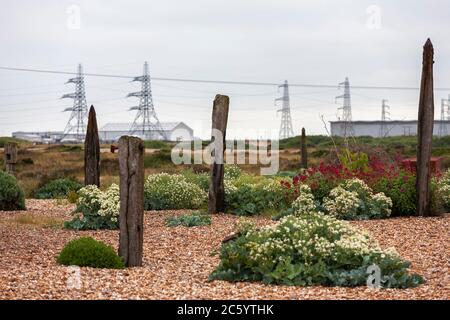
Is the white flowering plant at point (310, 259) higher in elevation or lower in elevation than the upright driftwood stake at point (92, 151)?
lower

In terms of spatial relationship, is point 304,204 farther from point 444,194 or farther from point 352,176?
point 444,194

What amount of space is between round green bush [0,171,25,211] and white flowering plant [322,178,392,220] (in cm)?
790

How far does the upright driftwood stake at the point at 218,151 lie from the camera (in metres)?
19.8

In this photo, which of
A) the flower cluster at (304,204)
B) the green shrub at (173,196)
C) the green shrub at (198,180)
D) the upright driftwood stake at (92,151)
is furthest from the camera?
the green shrub at (198,180)

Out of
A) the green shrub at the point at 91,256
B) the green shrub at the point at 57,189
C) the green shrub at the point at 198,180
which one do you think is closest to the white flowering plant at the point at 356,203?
the green shrub at the point at 198,180

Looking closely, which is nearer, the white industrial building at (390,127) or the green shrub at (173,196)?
the green shrub at (173,196)

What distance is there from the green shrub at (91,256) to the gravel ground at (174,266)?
0.25 meters

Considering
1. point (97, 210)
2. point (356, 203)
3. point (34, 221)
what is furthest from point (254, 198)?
point (34, 221)

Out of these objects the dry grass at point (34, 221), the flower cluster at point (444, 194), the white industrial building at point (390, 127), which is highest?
the white industrial building at point (390, 127)

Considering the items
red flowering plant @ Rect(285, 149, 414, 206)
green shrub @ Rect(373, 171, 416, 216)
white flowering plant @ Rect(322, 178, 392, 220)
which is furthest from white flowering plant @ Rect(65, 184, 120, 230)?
green shrub @ Rect(373, 171, 416, 216)

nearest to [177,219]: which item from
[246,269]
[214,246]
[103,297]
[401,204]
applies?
[214,246]

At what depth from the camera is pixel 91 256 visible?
11484 mm

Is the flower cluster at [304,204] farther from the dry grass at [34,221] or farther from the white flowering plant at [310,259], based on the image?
the white flowering plant at [310,259]

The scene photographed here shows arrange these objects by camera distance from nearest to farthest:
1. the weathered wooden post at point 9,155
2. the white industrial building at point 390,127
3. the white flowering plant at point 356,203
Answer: the white flowering plant at point 356,203 < the weathered wooden post at point 9,155 < the white industrial building at point 390,127
